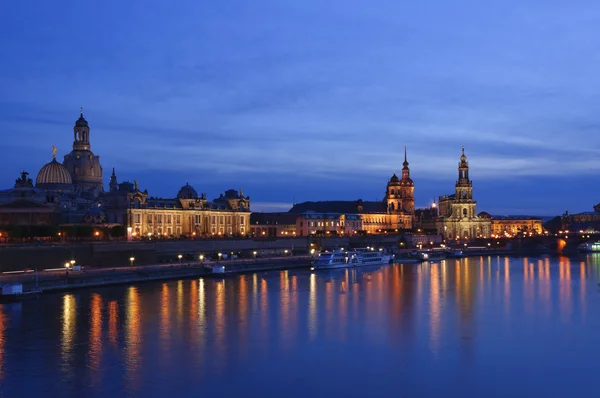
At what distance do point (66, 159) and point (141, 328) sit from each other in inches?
2536

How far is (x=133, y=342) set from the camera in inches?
1127

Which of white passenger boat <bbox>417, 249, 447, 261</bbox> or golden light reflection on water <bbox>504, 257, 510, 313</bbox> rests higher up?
white passenger boat <bbox>417, 249, 447, 261</bbox>

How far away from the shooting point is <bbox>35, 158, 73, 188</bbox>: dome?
8262 centimetres

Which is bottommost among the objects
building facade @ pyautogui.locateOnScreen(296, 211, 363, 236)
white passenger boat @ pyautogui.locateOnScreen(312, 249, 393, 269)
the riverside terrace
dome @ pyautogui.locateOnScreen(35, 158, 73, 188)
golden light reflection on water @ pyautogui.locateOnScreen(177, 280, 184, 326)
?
golden light reflection on water @ pyautogui.locateOnScreen(177, 280, 184, 326)

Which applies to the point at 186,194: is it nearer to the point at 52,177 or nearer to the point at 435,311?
the point at 52,177

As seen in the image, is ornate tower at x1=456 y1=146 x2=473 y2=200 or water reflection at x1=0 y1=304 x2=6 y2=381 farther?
ornate tower at x1=456 y1=146 x2=473 y2=200

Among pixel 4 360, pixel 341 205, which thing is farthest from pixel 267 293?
pixel 341 205

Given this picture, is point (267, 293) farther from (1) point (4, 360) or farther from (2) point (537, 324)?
(1) point (4, 360)

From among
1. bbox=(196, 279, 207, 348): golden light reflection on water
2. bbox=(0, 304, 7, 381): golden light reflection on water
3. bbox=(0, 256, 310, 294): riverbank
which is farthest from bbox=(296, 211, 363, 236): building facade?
bbox=(0, 304, 7, 381): golden light reflection on water

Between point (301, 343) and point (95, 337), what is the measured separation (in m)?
8.45

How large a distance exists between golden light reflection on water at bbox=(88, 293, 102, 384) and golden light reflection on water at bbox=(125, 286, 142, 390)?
99 centimetres

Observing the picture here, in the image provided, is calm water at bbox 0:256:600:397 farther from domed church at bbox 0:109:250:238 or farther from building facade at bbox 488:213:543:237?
building facade at bbox 488:213:543:237

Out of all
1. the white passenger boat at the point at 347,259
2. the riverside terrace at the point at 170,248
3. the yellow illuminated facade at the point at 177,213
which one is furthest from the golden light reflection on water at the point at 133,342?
the yellow illuminated facade at the point at 177,213

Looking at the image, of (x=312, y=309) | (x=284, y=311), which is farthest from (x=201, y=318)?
(x=312, y=309)
